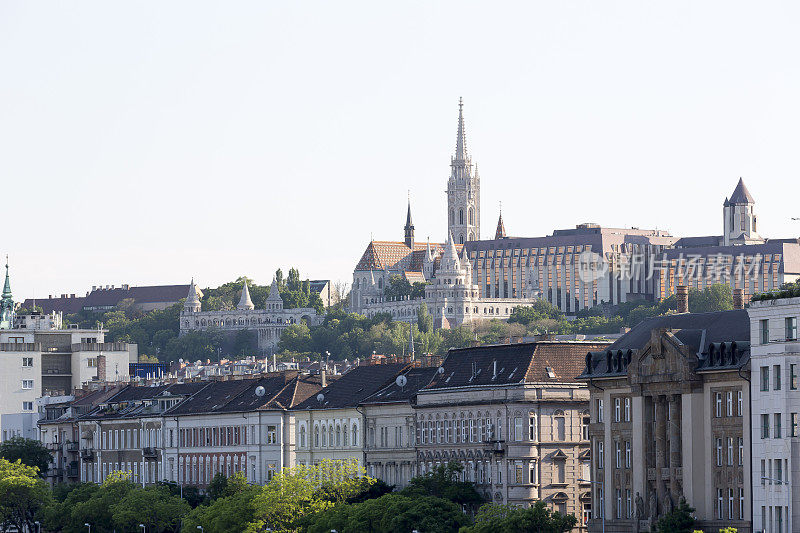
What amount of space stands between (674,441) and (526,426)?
16480 mm

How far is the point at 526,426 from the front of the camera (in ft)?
399

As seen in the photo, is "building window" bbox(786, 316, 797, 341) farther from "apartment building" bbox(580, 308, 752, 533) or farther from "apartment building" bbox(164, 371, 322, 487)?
"apartment building" bbox(164, 371, 322, 487)

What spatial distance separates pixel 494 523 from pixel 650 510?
7.21 meters

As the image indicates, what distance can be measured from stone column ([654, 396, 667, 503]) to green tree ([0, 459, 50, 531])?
63.3 metres

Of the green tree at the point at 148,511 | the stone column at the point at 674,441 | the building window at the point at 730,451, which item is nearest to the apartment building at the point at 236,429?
the green tree at the point at 148,511

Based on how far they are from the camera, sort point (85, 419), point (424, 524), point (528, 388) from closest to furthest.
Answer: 1. point (424, 524)
2. point (528, 388)
3. point (85, 419)

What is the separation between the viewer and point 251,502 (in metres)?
130

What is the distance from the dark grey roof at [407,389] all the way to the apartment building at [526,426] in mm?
7552

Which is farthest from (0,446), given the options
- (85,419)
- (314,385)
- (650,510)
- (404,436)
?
(650,510)

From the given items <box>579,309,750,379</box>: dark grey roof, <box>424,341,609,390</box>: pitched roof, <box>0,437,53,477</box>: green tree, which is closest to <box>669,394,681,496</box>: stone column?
<box>579,309,750,379</box>: dark grey roof

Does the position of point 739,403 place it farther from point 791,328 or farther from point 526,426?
point 526,426

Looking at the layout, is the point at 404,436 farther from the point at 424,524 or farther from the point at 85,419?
the point at 85,419

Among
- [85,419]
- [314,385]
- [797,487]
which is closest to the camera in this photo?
[797,487]

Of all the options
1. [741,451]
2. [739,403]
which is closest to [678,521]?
[741,451]
